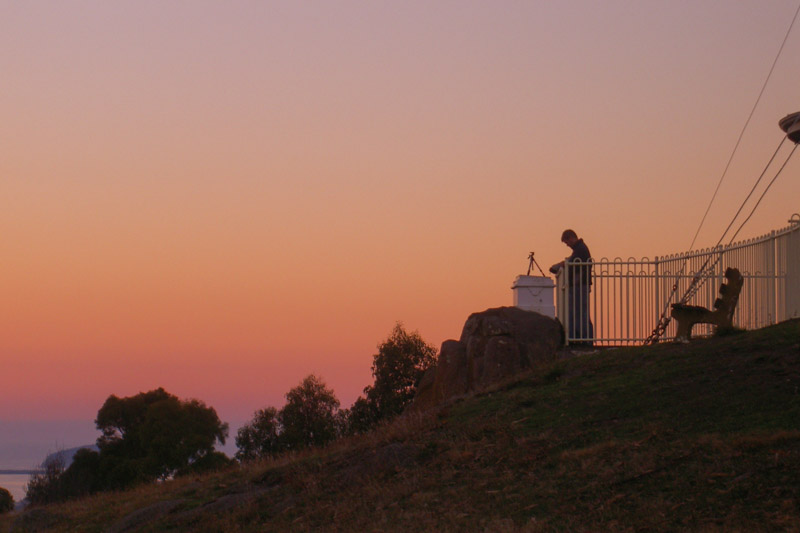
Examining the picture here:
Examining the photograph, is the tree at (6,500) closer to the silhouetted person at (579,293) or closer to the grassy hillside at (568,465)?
the grassy hillside at (568,465)

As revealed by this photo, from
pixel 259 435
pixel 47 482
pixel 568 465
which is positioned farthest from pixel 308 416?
pixel 568 465

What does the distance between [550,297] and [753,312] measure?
4179mm

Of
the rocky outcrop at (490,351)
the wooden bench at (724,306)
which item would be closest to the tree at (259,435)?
the rocky outcrop at (490,351)

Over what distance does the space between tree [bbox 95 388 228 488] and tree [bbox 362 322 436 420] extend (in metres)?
7.43

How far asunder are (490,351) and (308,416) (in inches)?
377

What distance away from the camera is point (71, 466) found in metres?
29.5

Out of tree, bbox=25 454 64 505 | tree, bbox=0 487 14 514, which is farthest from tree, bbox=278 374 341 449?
tree, bbox=0 487 14 514

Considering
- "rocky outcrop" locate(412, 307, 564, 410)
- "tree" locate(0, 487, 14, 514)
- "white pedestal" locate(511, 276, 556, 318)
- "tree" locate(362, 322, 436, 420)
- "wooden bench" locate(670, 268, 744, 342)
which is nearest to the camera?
"wooden bench" locate(670, 268, 744, 342)

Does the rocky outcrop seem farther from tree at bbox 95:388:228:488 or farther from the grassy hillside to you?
tree at bbox 95:388:228:488

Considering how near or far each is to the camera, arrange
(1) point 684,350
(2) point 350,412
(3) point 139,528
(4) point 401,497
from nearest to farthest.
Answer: (4) point 401,497 < (3) point 139,528 < (1) point 684,350 < (2) point 350,412

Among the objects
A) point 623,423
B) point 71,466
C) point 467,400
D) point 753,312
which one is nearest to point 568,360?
point 467,400

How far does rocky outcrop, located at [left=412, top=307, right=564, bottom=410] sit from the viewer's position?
15.7m

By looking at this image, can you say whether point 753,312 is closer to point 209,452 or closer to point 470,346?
point 470,346

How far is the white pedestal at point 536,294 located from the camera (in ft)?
56.3
